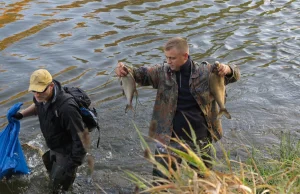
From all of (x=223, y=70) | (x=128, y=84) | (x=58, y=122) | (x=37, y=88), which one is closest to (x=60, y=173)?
(x=58, y=122)

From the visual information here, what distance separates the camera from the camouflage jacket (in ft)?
19.3

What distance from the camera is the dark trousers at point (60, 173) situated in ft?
20.9

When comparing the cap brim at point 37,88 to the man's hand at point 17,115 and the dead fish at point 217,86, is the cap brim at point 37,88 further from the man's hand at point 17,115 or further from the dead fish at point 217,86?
the dead fish at point 217,86

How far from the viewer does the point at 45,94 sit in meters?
5.84

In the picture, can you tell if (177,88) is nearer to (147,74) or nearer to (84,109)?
(147,74)

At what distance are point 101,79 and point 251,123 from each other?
348 cm

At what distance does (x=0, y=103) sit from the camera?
956 cm

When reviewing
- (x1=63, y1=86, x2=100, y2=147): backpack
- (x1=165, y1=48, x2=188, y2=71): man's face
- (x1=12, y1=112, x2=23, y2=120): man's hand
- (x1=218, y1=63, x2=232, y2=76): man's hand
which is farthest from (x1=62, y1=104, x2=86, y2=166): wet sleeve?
(x1=218, y1=63, x2=232, y2=76): man's hand

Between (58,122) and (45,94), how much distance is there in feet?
1.32

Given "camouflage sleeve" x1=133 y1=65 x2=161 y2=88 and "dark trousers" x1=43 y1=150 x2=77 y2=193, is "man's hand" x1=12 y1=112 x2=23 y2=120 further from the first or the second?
"camouflage sleeve" x1=133 y1=65 x2=161 y2=88

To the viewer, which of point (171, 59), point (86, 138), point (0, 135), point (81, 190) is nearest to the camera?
point (171, 59)

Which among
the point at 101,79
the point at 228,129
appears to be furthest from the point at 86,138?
the point at 101,79

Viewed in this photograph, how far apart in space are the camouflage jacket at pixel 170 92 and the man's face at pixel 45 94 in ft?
3.36

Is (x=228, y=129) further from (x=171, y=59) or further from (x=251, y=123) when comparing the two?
(x=171, y=59)
